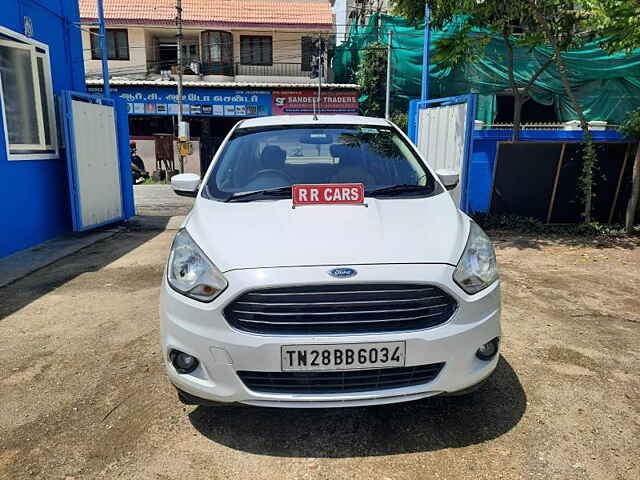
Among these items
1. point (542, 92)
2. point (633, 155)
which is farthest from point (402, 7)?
point (542, 92)

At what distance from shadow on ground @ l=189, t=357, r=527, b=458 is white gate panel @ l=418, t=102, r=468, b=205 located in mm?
4218

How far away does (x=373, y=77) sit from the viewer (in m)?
20.2

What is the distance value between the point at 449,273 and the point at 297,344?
74 cm

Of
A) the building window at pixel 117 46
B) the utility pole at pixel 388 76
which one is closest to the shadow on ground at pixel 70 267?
the utility pole at pixel 388 76

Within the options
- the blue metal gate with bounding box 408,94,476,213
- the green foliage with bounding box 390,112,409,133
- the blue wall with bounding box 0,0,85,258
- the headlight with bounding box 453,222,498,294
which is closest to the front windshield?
the headlight with bounding box 453,222,498,294

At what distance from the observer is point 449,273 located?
7.09ft

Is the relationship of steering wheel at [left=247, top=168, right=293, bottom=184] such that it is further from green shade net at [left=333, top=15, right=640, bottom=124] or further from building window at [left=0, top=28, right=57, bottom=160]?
green shade net at [left=333, top=15, right=640, bottom=124]

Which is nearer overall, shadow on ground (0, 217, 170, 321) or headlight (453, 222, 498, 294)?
headlight (453, 222, 498, 294)

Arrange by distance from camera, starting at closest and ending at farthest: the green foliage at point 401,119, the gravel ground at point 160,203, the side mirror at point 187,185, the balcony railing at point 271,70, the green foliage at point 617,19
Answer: the side mirror at point 187,185
the green foliage at point 617,19
the gravel ground at point 160,203
the green foliage at point 401,119
the balcony railing at point 271,70

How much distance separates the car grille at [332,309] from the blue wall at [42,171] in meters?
5.06

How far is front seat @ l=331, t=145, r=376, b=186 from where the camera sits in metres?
3.15

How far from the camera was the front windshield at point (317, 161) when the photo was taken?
3076mm

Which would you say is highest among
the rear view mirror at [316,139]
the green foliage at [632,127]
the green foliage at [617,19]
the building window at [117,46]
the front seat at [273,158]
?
the building window at [117,46]

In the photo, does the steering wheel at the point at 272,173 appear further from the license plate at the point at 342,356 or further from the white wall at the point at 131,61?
the white wall at the point at 131,61
